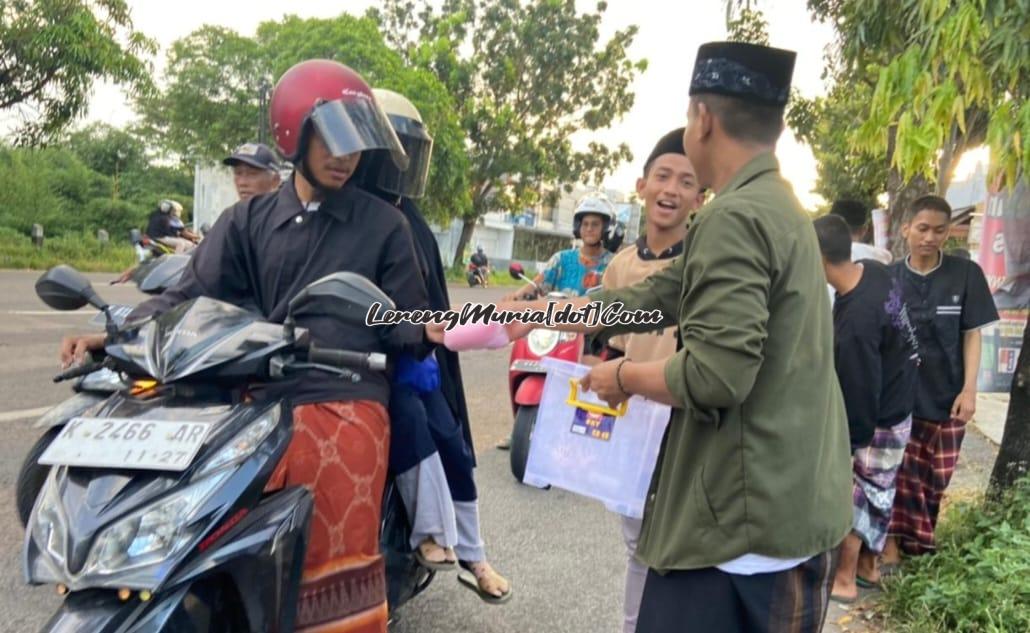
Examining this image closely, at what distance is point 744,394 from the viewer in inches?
54.1

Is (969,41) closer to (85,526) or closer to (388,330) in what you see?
(388,330)

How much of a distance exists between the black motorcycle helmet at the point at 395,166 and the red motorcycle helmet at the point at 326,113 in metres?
0.37

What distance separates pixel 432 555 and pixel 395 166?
1313mm

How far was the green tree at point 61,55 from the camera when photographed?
424 inches

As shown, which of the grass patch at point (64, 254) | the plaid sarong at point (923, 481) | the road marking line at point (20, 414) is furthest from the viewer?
the grass patch at point (64, 254)

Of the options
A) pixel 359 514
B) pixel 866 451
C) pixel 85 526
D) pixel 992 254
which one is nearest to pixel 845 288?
pixel 866 451

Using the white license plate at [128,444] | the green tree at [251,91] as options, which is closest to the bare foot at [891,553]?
the white license plate at [128,444]

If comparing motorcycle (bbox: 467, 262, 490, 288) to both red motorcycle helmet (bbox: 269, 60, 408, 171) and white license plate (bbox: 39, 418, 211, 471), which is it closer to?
red motorcycle helmet (bbox: 269, 60, 408, 171)

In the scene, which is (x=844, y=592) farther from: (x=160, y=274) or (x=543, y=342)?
(x=160, y=274)

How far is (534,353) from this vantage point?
4.28 m

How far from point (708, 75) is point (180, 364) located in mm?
1284

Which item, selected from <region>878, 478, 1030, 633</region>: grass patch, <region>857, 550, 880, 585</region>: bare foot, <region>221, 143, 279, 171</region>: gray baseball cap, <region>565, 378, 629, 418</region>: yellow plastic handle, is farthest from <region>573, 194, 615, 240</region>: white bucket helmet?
<region>565, 378, 629, 418</region>: yellow plastic handle

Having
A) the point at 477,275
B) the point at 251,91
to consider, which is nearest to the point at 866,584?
the point at 251,91

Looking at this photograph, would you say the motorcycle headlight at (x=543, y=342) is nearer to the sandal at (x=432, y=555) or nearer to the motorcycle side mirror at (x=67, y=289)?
the sandal at (x=432, y=555)
